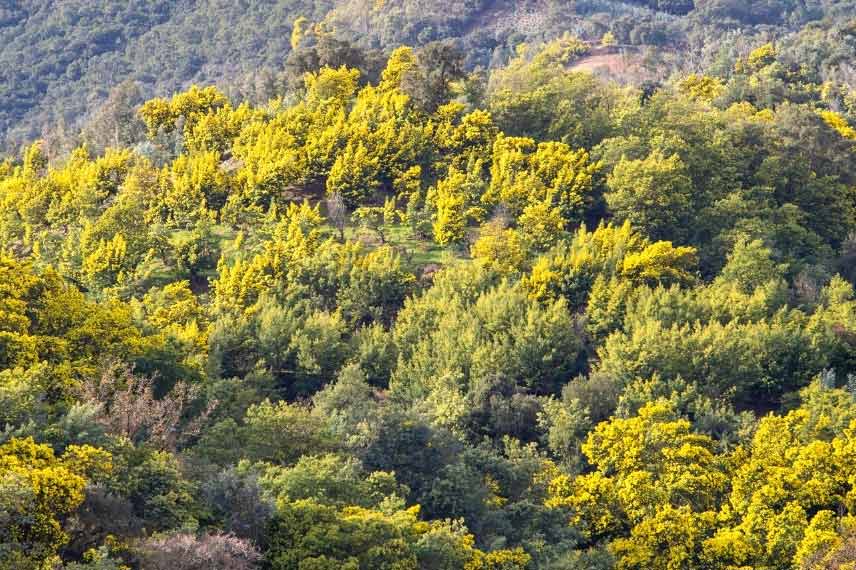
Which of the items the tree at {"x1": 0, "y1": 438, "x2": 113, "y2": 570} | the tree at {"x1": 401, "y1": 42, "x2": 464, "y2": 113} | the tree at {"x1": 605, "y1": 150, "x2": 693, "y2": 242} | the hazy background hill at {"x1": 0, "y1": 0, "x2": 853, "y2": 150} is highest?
the tree at {"x1": 0, "y1": 438, "x2": 113, "y2": 570}

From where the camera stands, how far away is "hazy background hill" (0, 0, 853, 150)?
11356cm

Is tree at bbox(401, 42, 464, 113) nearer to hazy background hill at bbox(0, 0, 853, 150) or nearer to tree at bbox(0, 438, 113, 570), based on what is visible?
tree at bbox(0, 438, 113, 570)

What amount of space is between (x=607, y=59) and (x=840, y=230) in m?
57.0

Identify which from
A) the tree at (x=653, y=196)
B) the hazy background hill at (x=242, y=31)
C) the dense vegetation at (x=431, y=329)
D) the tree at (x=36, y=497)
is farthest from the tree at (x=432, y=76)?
the hazy background hill at (x=242, y=31)

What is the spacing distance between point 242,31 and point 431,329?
89808 millimetres

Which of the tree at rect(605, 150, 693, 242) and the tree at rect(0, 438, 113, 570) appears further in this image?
the tree at rect(605, 150, 693, 242)

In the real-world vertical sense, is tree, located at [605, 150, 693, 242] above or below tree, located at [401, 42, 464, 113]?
below

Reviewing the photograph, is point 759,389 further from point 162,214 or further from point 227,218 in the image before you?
point 162,214

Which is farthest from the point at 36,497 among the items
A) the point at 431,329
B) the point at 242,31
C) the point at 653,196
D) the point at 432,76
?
the point at 242,31

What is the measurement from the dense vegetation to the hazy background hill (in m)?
48.9

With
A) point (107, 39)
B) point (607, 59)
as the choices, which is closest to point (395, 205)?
point (607, 59)

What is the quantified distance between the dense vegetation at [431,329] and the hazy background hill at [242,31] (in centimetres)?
4887

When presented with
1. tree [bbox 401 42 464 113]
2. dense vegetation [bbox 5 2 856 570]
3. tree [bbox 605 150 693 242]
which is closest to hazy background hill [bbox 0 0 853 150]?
dense vegetation [bbox 5 2 856 570]

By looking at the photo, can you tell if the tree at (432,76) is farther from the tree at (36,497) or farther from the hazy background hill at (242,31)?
the hazy background hill at (242,31)
